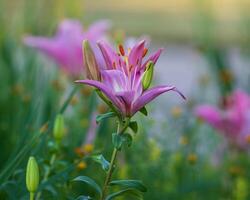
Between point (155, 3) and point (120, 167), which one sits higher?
A: point (155, 3)

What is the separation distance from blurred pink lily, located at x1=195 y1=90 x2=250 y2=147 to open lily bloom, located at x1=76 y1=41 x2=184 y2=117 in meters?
0.88

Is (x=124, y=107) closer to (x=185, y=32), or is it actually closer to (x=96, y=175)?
(x=96, y=175)

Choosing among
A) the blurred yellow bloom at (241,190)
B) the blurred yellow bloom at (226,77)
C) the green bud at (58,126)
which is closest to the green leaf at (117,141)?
the green bud at (58,126)

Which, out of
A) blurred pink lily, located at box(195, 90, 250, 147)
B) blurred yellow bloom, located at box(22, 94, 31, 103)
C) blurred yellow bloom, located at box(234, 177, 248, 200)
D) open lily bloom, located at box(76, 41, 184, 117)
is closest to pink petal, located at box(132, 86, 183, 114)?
open lily bloom, located at box(76, 41, 184, 117)

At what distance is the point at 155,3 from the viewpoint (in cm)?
855

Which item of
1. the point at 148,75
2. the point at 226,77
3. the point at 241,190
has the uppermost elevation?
the point at 148,75

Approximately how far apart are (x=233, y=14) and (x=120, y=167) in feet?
19.5

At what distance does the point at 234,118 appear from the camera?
199cm

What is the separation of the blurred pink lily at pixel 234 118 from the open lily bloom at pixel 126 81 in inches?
34.7

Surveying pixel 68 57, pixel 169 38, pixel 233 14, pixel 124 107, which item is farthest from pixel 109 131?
pixel 233 14

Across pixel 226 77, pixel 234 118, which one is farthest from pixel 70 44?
pixel 226 77

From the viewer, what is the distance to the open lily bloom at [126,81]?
1.05 meters

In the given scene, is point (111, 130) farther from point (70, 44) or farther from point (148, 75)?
point (148, 75)

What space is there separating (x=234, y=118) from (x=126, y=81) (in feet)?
3.15
